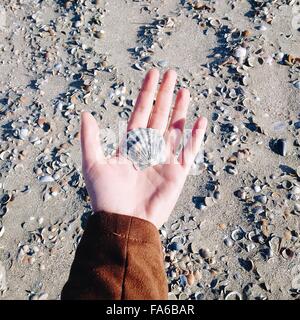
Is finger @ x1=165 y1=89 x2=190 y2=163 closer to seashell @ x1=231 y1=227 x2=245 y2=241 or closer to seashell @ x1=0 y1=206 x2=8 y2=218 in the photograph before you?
seashell @ x1=231 y1=227 x2=245 y2=241

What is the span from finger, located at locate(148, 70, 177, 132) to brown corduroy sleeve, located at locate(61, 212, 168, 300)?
121 cm

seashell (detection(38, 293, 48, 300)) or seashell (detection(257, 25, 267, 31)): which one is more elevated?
seashell (detection(257, 25, 267, 31))

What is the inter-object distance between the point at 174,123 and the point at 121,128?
137 cm

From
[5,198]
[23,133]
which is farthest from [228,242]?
[23,133]

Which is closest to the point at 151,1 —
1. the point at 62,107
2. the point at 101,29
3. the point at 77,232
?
the point at 101,29

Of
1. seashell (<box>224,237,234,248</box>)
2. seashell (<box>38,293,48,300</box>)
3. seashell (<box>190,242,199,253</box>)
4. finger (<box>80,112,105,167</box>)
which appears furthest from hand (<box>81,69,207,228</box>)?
seashell (<box>38,293,48,300</box>)

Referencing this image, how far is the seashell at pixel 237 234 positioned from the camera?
3.82 m

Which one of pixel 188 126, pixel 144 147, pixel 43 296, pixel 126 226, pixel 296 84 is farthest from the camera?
pixel 296 84

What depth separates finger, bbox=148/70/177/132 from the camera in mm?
3502

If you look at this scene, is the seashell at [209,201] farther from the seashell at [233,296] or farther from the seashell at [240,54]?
the seashell at [240,54]

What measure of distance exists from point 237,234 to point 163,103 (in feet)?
4.92

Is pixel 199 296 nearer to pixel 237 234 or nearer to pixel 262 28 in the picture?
pixel 237 234

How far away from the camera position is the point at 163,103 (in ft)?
11.5
